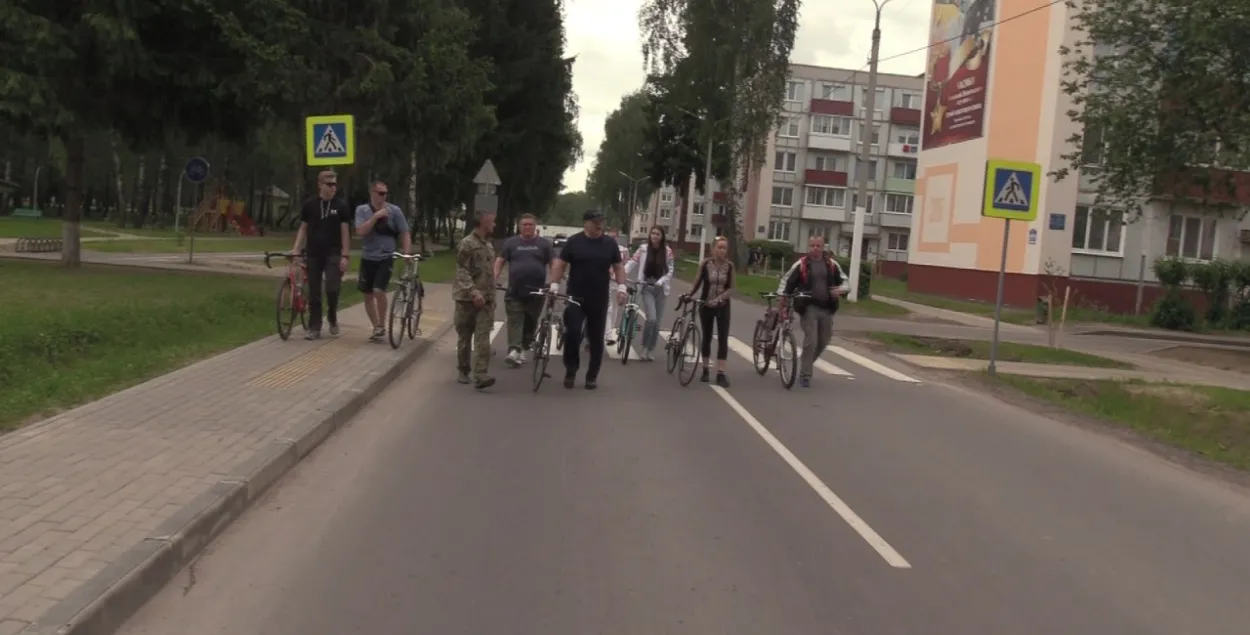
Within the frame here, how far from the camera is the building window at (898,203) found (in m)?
83.2

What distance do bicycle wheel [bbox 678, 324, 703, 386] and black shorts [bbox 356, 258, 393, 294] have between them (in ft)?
11.5

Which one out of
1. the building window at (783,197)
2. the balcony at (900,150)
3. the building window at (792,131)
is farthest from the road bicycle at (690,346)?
the balcony at (900,150)

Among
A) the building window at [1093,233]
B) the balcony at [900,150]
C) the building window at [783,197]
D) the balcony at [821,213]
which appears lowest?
the building window at [1093,233]

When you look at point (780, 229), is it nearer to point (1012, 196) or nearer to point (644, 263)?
point (1012, 196)

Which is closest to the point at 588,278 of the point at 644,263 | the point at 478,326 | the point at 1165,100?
the point at 478,326

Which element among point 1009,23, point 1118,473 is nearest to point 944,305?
point 1009,23

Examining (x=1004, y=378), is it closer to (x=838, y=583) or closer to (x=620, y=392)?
(x=620, y=392)

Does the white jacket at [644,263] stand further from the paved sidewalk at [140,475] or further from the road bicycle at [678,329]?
the paved sidewalk at [140,475]

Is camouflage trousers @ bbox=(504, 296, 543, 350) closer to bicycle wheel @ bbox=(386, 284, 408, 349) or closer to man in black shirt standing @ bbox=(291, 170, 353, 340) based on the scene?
bicycle wheel @ bbox=(386, 284, 408, 349)

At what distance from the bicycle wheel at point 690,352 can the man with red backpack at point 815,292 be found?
111cm

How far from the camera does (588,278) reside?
11.3 meters

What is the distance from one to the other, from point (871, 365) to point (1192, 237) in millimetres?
25070

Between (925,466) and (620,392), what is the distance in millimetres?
3810

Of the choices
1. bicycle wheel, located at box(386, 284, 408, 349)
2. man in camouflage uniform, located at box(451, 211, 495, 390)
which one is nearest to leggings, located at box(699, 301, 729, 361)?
man in camouflage uniform, located at box(451, 211, 495, 390)
